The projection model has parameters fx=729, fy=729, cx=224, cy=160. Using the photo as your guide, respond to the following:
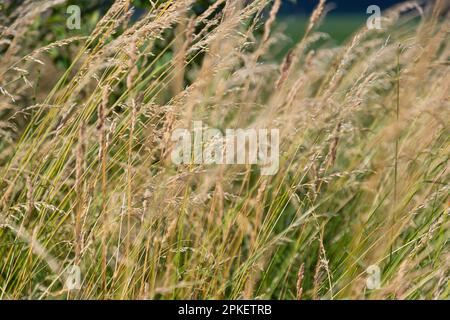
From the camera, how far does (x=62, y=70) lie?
3.63 meters

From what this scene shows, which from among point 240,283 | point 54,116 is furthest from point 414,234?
point 54,116

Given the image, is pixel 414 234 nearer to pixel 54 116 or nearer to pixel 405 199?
pixel 405 199

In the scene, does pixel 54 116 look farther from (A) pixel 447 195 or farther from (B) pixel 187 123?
(A) pixel 447 195

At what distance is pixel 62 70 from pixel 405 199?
1995 millimetres

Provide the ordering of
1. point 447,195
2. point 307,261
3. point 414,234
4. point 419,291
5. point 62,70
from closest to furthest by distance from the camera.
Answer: point 419,291, point 414,234, point 447,195, point 307,261, point 62,70

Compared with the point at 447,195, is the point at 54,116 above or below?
above

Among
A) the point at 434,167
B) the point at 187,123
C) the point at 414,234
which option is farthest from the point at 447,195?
the point at 187,123

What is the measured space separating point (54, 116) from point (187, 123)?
0.68m

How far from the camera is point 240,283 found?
2045mm

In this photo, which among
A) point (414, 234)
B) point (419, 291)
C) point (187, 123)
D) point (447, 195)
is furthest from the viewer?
point (447, 195)

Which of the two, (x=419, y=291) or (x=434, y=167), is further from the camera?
(x=434, y=167)
